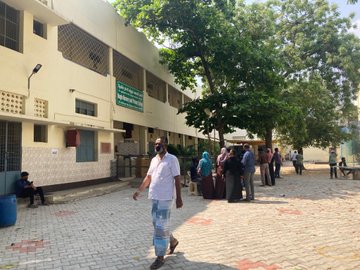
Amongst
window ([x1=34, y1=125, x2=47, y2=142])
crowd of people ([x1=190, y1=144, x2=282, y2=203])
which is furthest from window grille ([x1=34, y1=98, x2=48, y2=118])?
crowd of people ([x1=190, y1=144, x2=282, y2=203])

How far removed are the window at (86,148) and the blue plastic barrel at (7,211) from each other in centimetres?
568

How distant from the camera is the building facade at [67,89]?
9.95 meters

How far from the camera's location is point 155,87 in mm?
22781

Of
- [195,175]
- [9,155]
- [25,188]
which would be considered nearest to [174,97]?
[195,175]

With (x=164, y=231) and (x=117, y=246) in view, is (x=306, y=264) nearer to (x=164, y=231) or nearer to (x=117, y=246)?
(x=164, y=231)

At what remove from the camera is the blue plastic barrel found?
7137 mm

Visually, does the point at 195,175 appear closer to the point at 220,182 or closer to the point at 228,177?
the point at 220,182

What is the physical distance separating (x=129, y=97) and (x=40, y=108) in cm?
675

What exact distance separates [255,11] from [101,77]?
1203cm

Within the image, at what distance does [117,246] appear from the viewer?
5.73 meters

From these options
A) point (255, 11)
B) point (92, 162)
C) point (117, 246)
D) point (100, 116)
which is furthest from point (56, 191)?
point (255, 11)

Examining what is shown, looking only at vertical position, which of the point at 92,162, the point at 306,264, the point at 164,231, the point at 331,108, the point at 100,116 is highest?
the point at 331,108

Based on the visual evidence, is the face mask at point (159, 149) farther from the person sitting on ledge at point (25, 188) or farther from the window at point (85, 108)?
the window at point (85, 108)

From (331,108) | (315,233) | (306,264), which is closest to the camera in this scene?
(306,264)
